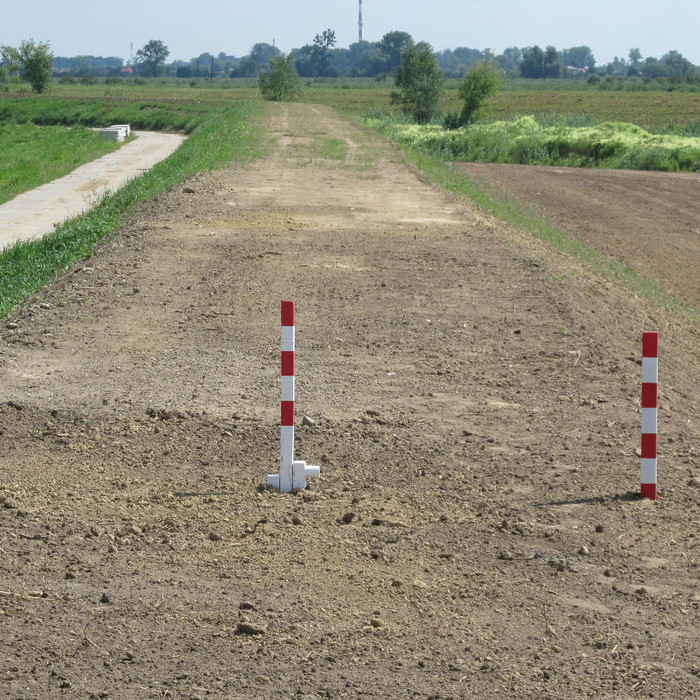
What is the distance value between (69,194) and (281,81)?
50049 mm

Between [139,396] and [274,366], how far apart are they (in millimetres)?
1379

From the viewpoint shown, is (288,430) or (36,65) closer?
(288,430)

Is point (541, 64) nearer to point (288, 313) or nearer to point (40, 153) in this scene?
point (40, 153)

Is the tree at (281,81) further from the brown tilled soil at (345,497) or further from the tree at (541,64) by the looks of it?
the tree at (541,64)

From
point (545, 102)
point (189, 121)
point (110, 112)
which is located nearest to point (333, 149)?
point (189, 121)

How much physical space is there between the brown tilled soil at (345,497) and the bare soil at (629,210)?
8.72m

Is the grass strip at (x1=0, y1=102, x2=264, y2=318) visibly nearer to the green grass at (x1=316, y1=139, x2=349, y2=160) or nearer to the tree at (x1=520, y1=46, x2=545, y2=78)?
the green grass at (x1=316, y1=139, x2=349, y2=160)

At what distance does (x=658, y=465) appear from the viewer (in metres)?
7.04

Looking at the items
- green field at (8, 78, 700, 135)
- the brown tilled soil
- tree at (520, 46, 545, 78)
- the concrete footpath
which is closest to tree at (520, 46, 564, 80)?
tree at (520, 46, 545, 78)

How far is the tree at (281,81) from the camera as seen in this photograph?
74.1 metres

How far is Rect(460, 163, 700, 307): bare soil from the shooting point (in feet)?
69.7

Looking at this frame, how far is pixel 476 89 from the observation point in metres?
54.7

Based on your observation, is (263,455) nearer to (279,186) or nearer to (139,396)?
(139,396)

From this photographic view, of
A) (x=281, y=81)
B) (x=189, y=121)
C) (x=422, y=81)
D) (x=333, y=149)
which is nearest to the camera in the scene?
(x=333, y=149)
